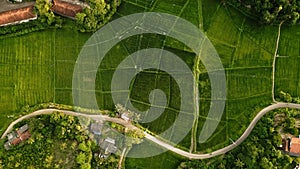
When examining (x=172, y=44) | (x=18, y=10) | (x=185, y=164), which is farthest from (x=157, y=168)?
(x=18, y=10)

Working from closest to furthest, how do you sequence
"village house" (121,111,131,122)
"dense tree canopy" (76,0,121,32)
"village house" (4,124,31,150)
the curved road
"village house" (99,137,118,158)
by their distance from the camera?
1. "dense tree canopy" (76,0,121,32)
2. "village house" (4,124,31,150)
3. "village house" (99,137,118,158)
4. the curved road
5. "village house" (121,111,131,122)

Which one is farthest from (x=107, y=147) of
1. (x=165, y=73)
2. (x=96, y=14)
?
(x=96, y=14)

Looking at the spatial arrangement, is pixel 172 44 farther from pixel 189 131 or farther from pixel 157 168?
pixel 157 168

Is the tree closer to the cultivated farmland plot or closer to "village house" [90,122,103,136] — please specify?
the cultivated farmland plot

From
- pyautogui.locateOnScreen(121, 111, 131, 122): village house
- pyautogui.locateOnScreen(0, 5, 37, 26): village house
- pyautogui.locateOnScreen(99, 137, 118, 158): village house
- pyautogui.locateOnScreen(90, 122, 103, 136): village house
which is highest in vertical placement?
pyautogui.locateOnScreen(0, 5, 37, 26): village house

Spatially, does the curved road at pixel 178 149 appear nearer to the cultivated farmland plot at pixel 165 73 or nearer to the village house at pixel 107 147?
the cultivated farmland plot at pixel 165 73

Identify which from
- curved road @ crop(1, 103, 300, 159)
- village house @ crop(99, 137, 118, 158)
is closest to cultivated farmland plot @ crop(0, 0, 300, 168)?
curved road @ crop(1, 103, 300, 159)
